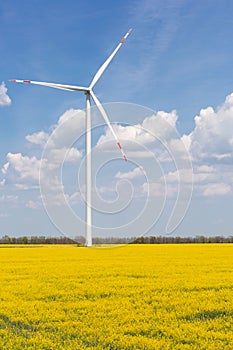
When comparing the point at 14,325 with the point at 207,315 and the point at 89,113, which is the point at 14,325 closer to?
the point at 207,315

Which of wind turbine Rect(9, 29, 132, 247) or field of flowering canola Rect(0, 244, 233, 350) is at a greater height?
wind turbine Rect(9, 29, 132, 247)

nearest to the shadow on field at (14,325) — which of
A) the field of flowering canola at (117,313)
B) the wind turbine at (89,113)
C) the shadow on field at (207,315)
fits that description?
the field of flowering canola at (117,313)

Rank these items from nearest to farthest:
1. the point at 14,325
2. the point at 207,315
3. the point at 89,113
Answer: the point at 14,325 < the point at 207,315 < the point at 89,113

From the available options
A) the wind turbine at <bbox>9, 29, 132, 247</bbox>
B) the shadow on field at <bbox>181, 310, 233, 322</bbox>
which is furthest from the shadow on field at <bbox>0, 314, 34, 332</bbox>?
the wind turbine at <bbox>9, 29, 132, 247</bbox>

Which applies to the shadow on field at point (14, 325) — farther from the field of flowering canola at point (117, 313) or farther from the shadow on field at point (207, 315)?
the shadow on field at point (207, 315)

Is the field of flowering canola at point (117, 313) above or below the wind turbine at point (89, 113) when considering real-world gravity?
below

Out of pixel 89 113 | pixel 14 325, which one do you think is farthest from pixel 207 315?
pixel 89 113

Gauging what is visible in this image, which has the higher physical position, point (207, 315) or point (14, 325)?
point (207, 315)

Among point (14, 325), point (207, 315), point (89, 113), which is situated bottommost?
point (14, 325)

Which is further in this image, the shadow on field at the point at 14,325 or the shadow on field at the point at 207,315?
the shadow on field at the point at 207,315

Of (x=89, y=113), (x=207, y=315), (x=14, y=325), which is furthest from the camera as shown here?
(x=89, y=113)

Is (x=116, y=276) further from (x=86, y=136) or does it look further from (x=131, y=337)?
(x=86, y=136)

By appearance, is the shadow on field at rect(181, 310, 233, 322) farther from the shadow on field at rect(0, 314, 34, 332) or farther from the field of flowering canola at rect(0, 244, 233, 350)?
the shadow on field at rect(0, 314, 34, 332)

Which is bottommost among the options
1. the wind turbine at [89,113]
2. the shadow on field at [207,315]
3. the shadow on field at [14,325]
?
the shadow on field at [14,325]
